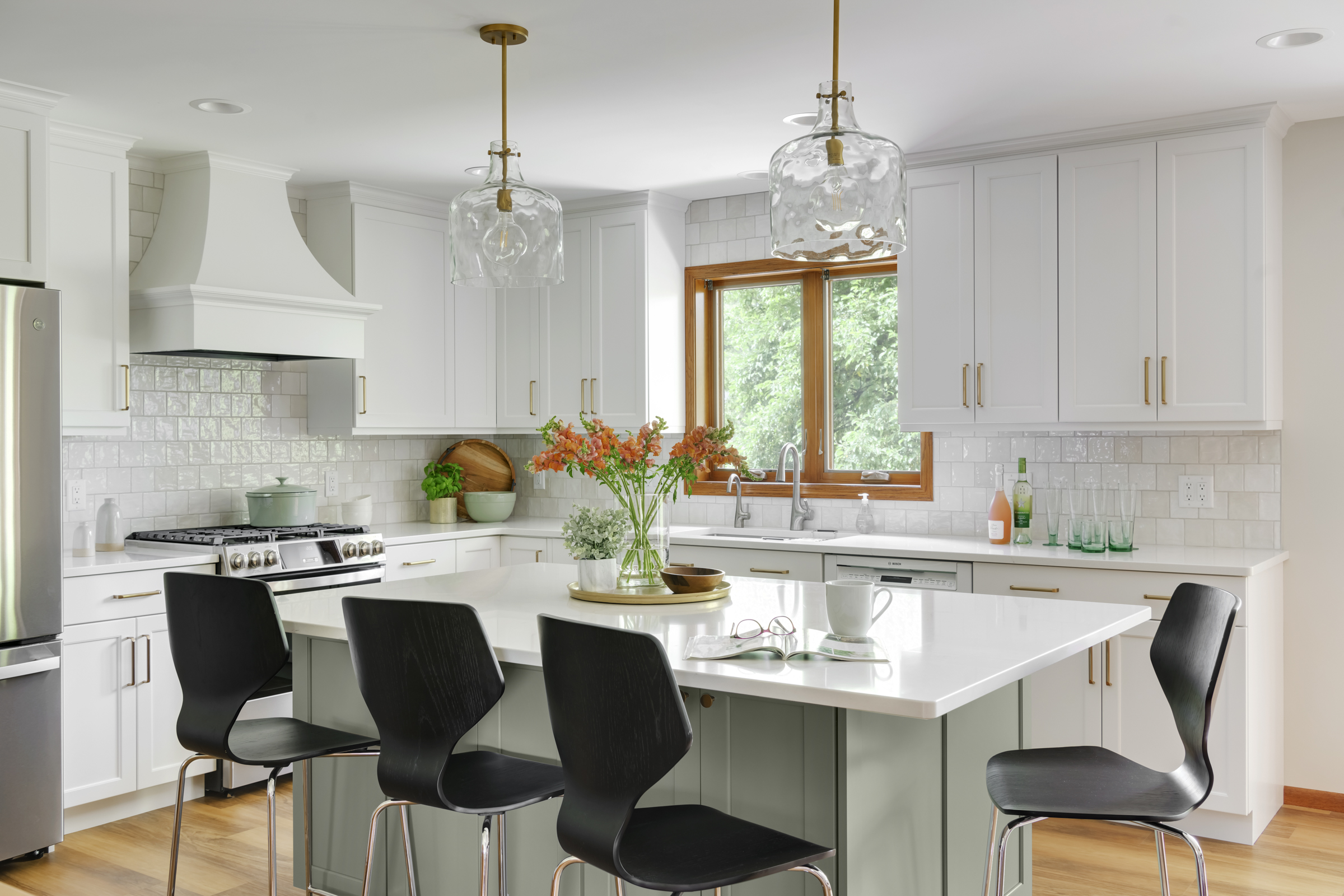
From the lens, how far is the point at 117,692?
387 cm

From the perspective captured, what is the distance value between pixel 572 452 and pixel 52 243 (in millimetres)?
2366

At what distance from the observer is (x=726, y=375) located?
18.4 ft

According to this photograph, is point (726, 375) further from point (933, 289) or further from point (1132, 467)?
point (1132, 467)

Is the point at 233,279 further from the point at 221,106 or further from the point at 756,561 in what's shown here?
the point at 756,561

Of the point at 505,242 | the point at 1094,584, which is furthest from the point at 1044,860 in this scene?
the point at 505,242

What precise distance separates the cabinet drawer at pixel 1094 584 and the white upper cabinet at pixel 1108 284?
0.60 metres

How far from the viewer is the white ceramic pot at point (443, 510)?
18.4 ft

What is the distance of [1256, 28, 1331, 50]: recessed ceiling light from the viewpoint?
10.2 ft

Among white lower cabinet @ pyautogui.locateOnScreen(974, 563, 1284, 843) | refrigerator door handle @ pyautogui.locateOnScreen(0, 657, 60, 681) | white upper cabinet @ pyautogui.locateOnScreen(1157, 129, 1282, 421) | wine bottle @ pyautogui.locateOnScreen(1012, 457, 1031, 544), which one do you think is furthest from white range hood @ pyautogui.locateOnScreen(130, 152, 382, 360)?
white upper cabinet @ pyautogui.locateOnScreen(1157, 129, 1282, 421)

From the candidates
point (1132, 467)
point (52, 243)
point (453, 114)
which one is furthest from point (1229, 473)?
point (52, 243)

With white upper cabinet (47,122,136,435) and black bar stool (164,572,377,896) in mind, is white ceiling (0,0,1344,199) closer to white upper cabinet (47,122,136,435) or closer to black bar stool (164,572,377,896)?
white upper cabinet (47,122,136,435)

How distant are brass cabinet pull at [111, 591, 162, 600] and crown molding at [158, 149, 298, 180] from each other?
1730 millimetres

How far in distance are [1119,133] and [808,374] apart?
1.80 m

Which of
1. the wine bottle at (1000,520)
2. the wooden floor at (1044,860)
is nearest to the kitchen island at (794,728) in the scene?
the wooden floor at (1044,860)
